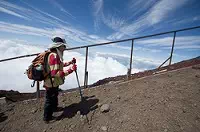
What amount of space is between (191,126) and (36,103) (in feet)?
14.7

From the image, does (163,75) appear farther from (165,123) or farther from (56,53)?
(56,53)

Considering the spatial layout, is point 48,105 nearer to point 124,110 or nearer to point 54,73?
point 54,73

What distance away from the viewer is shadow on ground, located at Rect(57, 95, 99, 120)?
4.14m

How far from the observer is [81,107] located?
4406 mm

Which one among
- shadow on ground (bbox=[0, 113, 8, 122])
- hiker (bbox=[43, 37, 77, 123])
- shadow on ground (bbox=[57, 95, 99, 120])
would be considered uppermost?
hiker (bbox=[43, 37, 77, 123])

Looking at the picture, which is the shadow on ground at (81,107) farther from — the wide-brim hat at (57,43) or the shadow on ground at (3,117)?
the wide-brim hat at (57,43)

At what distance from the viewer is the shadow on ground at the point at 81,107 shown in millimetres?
4139

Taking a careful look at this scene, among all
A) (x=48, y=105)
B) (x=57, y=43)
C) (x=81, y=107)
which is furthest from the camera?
(x=81, y=107)

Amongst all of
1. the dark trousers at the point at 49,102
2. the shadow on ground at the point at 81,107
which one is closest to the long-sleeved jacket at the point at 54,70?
the dark trousers at the point at 49,102

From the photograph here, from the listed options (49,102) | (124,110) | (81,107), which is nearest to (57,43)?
(49,102)

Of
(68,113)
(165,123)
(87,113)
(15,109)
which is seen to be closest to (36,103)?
(15,109)

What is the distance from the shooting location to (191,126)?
10.2ft

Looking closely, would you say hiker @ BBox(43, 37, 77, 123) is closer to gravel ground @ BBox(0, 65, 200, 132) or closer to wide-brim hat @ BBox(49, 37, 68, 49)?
wide-brim hat @ BBox(49, 37, 68, 49)

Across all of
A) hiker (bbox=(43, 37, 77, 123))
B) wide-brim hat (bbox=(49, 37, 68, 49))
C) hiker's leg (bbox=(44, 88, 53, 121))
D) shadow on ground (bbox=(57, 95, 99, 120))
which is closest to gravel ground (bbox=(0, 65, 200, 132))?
shadow on ground (bbox=(57, 95, 99, 120))
